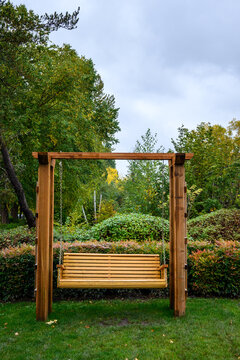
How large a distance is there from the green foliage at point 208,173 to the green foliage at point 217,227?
3.44 metres

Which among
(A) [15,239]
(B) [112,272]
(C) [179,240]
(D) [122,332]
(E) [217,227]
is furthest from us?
(E) [217,227]

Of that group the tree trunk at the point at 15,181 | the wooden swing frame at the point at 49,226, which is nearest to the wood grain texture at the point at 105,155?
the wooden swing frame at the point at 49,226

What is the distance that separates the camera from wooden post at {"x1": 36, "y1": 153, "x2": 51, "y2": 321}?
457 cm

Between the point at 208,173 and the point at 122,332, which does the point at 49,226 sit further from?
the point at 208,173

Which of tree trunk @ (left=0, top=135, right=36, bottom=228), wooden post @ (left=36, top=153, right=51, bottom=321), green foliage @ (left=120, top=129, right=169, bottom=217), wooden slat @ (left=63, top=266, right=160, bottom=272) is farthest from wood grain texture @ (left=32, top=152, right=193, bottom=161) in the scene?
green foliage @ (left=120, top=129, right=169, bottom=217)

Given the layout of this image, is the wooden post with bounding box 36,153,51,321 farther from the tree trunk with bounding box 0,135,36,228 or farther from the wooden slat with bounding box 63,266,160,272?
the tree trunk with bounding box 0,135,36,228

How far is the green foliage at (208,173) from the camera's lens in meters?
14.2

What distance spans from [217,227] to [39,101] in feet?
28.3

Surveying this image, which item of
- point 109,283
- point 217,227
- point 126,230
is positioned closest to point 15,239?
point 126,230

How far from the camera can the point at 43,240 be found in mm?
4590

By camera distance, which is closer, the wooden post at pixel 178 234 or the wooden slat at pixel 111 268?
the wooden post at pixel 178 234

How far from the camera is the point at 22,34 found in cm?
927

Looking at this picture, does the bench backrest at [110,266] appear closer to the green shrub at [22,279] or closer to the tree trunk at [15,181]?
the green shrub at [22,279]

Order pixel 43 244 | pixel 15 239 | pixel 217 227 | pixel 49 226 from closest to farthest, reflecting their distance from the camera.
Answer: pixel 43 244 < pixel 49 226 < pixel 15 239 < pixel 217 227
